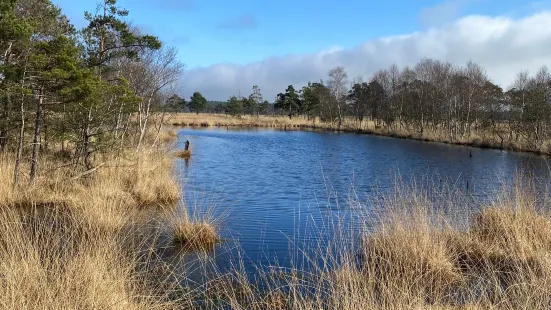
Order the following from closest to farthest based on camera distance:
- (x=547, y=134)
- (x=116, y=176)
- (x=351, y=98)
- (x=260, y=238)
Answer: (x=260, y=238) → (x=116, y=176) → (x=547, y=134) → (x=351, y=98)

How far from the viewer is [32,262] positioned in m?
4.19

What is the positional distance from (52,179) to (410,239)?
8.36 meters

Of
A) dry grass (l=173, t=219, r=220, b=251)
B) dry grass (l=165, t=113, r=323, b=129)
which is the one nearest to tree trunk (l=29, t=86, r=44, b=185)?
dry grass (l=173, t=219, r=220, b=251)

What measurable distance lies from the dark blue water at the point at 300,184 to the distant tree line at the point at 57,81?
305cm

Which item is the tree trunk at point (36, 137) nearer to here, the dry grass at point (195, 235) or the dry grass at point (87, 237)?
the dry grass at point (87, 237)

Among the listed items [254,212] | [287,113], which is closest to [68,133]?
[254,212]

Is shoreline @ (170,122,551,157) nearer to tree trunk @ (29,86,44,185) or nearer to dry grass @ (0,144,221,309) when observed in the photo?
dry grass @ (0,144,221,309)

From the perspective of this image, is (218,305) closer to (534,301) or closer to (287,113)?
(534,301)

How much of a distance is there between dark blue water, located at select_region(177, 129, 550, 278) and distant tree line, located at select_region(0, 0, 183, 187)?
3.05 meters

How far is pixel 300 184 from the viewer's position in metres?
15.6

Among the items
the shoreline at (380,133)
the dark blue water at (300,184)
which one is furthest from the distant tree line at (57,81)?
the shoreline at (380,133)

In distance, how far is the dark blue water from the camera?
8.32m

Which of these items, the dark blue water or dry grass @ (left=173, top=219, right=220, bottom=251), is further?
the dark blue water

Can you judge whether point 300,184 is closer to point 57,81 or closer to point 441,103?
point 57,81
